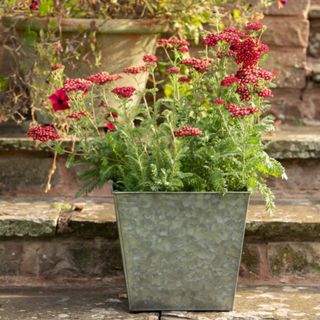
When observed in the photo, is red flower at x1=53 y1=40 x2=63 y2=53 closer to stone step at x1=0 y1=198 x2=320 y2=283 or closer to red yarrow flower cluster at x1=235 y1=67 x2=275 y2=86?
stone step at x1=0 y1=198 x2=320 y2=283

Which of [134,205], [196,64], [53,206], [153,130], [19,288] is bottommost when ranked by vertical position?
[19,288]

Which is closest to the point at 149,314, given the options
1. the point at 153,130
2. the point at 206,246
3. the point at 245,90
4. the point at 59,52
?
the point at 206,246

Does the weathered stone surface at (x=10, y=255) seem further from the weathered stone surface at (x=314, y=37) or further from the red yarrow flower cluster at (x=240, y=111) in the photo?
the weathered stone surface at (x=314, y=37)

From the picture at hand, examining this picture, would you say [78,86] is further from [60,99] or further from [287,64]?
[287,64]

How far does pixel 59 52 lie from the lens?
3.68 meters

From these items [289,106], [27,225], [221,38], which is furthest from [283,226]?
[289,106]

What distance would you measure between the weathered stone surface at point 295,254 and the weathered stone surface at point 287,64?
3.81 ft

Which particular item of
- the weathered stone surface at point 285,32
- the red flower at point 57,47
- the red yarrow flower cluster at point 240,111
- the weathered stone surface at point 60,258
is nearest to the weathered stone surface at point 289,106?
the weathered stone surface at point 285,32

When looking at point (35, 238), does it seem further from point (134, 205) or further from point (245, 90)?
point (245, 90)

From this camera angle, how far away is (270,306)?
2.89 m

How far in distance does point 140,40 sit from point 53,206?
88 cm

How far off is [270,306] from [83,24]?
4.84 feet

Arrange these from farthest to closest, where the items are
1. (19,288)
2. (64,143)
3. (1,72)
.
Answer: (1,72)
(64,143)
(19,288)

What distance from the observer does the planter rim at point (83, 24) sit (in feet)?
12.1
